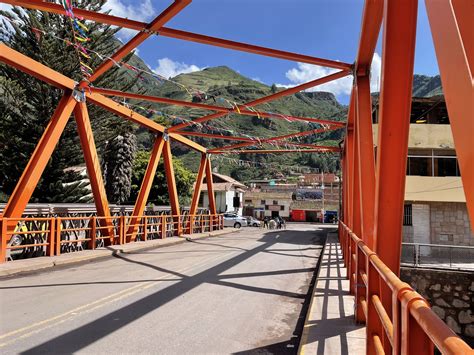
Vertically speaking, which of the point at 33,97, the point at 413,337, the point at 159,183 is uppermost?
the point at 33,97

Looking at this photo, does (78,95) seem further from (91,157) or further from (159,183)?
(159,183)

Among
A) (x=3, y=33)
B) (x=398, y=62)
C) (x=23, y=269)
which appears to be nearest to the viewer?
(x=398, y=62)

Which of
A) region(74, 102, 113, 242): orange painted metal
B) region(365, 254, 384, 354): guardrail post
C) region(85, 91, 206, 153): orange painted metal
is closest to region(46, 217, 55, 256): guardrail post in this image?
region(74, 102, 113, 242): orange painted metal

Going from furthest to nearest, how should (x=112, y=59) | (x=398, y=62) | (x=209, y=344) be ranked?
(x=112, y=59)
(x=209, y=344)
(x=398, y=62)

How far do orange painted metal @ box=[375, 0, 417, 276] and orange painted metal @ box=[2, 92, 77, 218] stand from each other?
32.1ft

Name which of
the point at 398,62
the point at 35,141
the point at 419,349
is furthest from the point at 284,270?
the point at 35,141

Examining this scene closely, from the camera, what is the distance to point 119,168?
34625 mm

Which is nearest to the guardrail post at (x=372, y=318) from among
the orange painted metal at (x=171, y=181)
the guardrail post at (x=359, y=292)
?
the guardrail post at (x=359, y=292)

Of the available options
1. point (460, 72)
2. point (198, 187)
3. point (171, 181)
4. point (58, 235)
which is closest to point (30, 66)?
point (58, 235)

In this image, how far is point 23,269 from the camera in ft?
30.2

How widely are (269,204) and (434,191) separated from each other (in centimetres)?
5027

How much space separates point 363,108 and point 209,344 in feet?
15.4

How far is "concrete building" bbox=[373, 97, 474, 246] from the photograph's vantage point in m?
20.9

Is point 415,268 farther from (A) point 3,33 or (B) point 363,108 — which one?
(A) point 3,33
